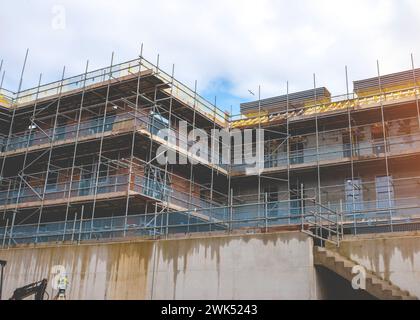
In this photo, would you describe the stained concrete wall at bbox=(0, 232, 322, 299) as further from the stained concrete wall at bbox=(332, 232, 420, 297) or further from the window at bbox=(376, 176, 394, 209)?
the window at bbox=(376, 176, 394, 209)

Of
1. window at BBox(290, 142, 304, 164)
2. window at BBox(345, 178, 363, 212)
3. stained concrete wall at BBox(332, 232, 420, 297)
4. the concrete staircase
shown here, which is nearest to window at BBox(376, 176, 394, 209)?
window at BBox(345, 178, 363, 212)

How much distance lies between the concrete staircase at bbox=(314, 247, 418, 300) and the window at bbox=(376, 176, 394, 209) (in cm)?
1001

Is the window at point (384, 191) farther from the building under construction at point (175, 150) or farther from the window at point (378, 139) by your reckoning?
the window at point (378, 139)

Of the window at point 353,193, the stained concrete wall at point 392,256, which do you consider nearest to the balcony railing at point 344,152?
the window at point 353,193

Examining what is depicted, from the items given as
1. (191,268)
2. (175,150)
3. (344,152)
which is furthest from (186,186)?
(191,268)

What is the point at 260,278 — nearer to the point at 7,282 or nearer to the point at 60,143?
the point at 7,282

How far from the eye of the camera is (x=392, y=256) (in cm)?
1545

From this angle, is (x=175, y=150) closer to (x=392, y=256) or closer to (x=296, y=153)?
(x=296, y=153)

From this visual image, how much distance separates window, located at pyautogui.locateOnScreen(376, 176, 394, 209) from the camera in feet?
81.1

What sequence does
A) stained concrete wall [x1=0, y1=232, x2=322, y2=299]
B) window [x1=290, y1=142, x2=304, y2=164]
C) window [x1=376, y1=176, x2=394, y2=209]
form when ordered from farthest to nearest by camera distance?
window [x1=290, y1=142, x2=304, y2=164] < window [x1=376, y1=176, x2=394, y2=209] < stained concrete wall [x1=0, y1=232, x2=322, y2=299]

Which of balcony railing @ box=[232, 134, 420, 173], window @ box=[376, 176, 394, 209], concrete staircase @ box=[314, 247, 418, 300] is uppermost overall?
balcony railing @ box=[232, 134, 420, 173]

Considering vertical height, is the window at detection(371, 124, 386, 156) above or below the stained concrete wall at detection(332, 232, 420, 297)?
above

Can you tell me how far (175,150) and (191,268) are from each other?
11269 mm
